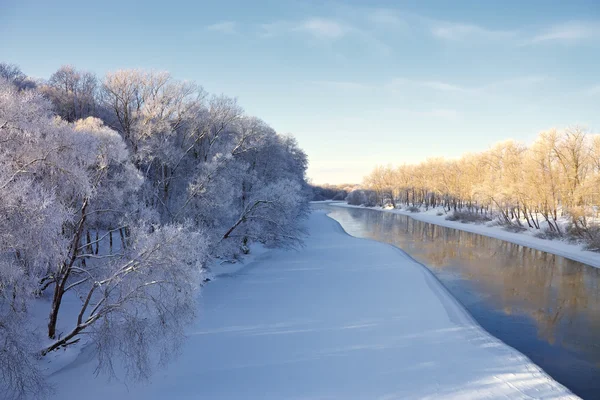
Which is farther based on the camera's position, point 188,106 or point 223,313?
point 188,106

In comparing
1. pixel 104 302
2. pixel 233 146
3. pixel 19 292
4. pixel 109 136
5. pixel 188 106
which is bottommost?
pixel 104 302

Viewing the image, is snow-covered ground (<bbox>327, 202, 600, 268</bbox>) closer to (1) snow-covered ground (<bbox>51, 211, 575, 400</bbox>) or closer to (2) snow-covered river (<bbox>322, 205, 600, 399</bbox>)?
(2) snow-covered river (<bbox>322, 205, 600, 399</bbox>)

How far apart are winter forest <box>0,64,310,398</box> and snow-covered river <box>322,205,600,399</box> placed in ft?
29.9

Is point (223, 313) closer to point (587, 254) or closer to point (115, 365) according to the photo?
point (115, 365)

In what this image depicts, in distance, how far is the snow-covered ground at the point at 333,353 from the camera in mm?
7391

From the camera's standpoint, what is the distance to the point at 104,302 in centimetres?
768

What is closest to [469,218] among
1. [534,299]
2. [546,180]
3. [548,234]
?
[546,180]

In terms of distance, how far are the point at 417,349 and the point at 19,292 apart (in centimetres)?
867

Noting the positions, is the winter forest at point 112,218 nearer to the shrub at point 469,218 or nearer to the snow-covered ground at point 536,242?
the snow-covered ground at point 536,242

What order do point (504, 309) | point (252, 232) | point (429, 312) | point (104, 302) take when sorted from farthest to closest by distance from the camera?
point (252, 232)
point (504, 309)
point (429, 312)
point (104, 302)

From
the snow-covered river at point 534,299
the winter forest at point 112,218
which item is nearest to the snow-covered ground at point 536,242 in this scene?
the snow-covered river at point 534,299

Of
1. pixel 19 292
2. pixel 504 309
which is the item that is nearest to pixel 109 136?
pixel 19 292

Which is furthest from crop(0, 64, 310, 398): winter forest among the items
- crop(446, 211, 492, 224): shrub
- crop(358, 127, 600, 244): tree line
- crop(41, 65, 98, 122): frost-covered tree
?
crop(446, 211, 492, 224): shrub

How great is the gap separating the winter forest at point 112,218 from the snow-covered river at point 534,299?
9.11 m
